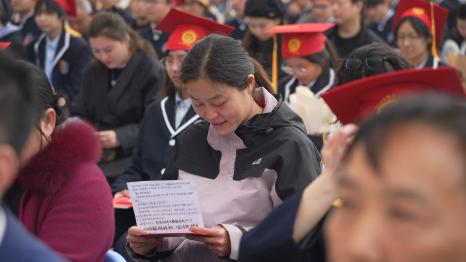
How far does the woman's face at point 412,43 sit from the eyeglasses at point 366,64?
2733 mm

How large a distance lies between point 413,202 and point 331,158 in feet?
2.05

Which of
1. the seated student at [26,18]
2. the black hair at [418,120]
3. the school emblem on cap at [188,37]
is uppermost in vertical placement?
the black hair at [418,120]

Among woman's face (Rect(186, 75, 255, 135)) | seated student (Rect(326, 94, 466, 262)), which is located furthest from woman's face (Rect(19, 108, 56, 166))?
seated student (Rect(326, 94, 466, 262))

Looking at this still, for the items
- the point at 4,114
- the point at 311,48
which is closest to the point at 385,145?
the point at 4,114

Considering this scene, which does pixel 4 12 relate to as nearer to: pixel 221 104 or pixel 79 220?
pixel 221 104

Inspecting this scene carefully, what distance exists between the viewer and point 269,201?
2.80m

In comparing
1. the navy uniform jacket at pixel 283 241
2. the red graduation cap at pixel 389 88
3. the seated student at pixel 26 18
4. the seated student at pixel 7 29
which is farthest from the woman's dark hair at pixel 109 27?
the red graduation cap at pixel 389 88

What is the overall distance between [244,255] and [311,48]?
354cm

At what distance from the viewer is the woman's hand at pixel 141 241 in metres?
2.79

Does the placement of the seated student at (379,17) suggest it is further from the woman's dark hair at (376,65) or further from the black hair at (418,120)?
the black hair at (418,120)

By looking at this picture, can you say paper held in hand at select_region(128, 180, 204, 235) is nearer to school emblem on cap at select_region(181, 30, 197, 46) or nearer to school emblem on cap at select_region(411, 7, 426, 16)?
school emblem on cap at select_region(181, 30, 197, 46)

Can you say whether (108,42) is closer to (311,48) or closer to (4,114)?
(311,48)

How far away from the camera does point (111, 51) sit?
5562 mm

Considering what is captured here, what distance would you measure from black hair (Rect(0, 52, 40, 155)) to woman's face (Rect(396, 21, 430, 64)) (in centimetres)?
472
